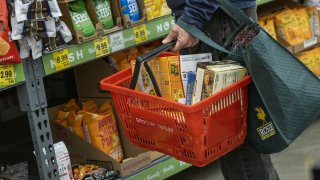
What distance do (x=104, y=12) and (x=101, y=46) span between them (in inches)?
7.6

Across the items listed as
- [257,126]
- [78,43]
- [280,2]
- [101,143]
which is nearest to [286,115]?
[257,126]

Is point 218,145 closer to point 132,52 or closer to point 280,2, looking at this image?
point 132,52

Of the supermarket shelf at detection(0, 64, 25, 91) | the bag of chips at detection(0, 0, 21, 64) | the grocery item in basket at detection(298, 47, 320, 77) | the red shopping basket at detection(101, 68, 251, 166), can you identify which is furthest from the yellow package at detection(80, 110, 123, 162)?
the grocery item in basket at detection(298, 47, 320, 77)

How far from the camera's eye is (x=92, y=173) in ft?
9.04

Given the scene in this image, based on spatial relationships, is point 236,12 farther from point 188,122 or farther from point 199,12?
point 188,122

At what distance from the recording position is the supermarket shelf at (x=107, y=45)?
2.42 m

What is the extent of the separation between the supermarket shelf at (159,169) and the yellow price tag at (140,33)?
636mm

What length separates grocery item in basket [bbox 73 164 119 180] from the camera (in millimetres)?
2736

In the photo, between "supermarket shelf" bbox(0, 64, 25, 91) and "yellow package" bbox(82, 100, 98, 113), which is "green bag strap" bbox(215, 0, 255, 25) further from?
"yellow package" bbox(82, 100, 98, 113)

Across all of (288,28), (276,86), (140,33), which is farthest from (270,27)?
(276,86)

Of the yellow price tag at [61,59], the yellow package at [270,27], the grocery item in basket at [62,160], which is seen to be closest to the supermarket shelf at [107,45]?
the yellow price tag at [61,59]

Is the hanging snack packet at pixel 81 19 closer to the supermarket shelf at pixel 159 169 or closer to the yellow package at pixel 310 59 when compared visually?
the supermarket shelf at pixel 159 169

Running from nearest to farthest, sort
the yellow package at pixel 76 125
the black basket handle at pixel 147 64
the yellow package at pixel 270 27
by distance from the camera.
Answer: the black basket handle at pixel 147 64 < the yellow package at pixel 76 125 < the yellow package at pixel 270 27

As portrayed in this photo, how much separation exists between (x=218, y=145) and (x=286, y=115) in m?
0.24
